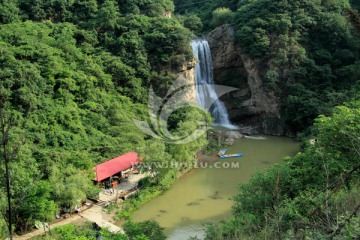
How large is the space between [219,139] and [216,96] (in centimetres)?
561

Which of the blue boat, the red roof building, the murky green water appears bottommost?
the murky green water

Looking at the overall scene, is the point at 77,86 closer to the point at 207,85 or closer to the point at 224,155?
the point at 224,155

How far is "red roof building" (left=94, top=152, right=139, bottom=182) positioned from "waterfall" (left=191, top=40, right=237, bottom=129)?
10073mm

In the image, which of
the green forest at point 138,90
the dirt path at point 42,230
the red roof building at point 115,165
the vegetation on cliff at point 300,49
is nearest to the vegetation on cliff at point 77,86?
the green forest at point 138,90

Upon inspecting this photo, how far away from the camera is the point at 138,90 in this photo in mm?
24078

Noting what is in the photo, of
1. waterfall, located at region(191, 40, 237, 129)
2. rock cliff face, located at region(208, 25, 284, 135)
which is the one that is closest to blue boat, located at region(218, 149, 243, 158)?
rock cliff face, located at region(208, 25, 284, 135)

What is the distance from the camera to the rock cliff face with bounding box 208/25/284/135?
88.4 ft

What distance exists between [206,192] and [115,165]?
4559mm

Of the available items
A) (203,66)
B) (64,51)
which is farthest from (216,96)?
(64,51)

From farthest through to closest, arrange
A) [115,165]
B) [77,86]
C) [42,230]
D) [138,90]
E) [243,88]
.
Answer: [243,88] < [138,90] < [77,86] < [115,165] < [42,230]

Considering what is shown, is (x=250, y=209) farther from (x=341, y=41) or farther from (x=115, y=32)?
(x=341, y=41)

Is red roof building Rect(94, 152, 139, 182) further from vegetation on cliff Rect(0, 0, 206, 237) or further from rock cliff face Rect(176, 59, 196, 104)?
rock cliff face Rect(176, 59, 196, 104)

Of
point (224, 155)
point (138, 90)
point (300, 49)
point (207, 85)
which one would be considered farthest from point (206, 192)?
point (300, 49)

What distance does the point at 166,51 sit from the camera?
83.6 ft
